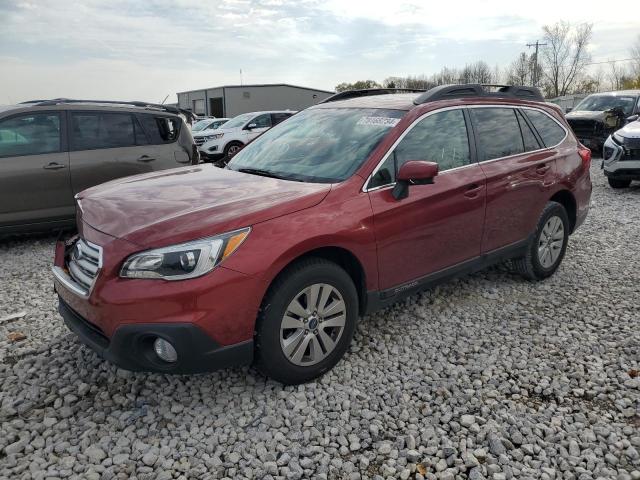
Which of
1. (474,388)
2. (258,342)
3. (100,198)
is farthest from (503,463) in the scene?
(100,198)

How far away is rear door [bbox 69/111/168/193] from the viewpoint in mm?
6230

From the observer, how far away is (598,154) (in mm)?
14492

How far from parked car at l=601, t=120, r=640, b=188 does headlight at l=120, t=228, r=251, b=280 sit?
873 cm

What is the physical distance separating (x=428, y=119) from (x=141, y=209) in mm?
2077

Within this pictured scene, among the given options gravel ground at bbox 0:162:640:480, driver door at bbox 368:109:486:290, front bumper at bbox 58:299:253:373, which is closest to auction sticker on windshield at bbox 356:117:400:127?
driver door at bbox 368:109:486:290

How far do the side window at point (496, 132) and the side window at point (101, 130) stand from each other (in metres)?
4.52

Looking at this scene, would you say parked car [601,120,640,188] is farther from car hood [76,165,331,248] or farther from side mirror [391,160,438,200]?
car hood [76,165,331,248]

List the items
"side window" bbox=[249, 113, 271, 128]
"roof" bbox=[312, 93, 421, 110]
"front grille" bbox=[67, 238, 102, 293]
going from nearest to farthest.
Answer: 1. "front grille" bbox=[67, 238, 102, 293]
2. "roof" bbox=[312, 93, 421, 110]
3. "side window" bbox=[249, 113, 271, 128]

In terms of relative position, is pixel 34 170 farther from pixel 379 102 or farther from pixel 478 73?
pixel 478 73

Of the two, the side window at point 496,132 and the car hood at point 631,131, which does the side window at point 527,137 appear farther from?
the car hood at point 631,131

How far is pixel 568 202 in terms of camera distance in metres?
4.98

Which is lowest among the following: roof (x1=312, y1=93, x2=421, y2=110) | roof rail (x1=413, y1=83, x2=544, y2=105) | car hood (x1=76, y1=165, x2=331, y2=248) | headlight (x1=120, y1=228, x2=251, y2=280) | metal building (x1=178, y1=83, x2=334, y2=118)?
headlight (x1=120, y1=228, x2=251, y2=280)

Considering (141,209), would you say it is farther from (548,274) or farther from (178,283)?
(548,274)

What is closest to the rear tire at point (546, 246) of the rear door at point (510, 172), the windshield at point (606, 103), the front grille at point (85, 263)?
the rear door at point (510, 172)
